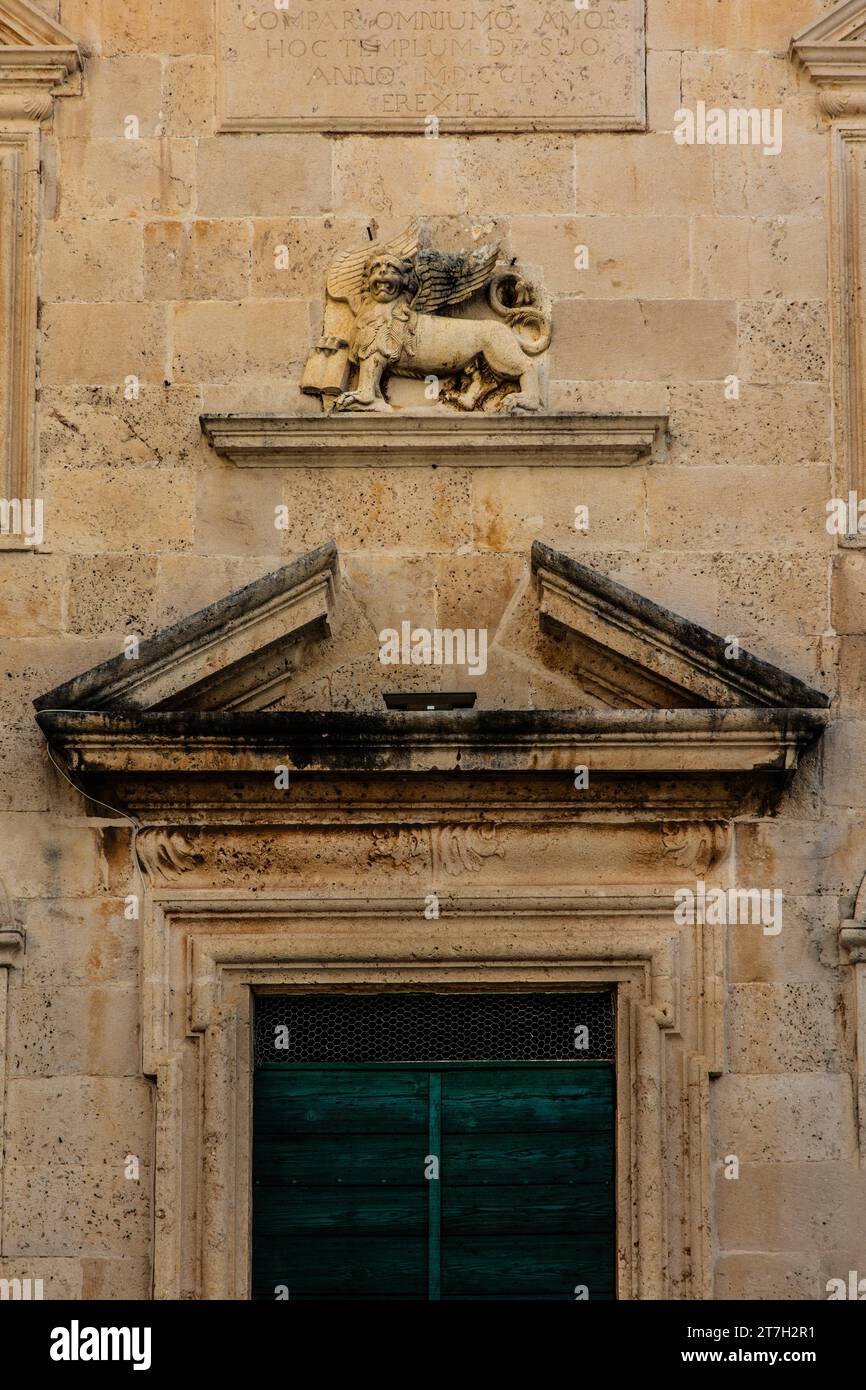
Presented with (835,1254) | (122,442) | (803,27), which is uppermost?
(803,27)

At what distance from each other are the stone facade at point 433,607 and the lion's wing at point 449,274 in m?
0.04

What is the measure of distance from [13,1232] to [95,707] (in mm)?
1973

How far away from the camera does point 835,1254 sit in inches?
386

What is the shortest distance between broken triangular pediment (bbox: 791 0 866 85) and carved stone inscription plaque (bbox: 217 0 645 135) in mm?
Answer: 668

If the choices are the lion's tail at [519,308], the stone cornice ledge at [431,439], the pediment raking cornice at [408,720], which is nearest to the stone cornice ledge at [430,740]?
the pediment raking cornice at [408,720]

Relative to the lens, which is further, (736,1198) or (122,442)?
(122,442)

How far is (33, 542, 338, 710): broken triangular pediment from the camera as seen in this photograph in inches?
389

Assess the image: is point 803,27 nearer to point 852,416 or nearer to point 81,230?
point 852,416

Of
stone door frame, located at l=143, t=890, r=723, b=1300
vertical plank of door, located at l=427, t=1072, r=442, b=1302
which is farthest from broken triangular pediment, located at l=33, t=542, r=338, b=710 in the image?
vertical plank of door, located at l=427, t=1072, r=442, b=1302

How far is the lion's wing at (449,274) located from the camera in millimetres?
10562

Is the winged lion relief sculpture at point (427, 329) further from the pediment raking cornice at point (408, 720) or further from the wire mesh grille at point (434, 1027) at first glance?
the wire mesh grille at point (434, 1027)

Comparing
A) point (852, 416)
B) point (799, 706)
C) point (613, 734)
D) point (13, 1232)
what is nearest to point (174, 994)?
point (13, 1232)

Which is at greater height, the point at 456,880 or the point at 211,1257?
the point at 456,880

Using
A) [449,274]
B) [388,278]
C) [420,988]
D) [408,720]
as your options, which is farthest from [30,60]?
[420,988]
